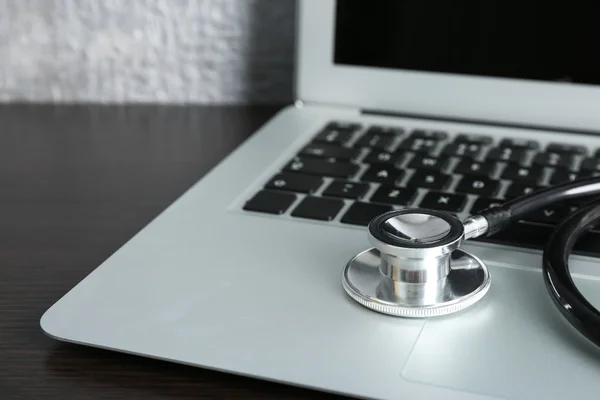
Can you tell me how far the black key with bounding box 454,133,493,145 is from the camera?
1.91ft

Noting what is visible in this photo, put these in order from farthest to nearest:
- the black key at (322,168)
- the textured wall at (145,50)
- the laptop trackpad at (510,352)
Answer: the textured wall at (145,50) < the black key at (322,168) < the laptop trackpad at (510,352)

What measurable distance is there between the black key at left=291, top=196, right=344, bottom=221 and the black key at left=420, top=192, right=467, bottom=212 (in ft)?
0.17

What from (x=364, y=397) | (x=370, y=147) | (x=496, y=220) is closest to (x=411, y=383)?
(x=364, y=397)

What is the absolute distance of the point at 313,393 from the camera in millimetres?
334

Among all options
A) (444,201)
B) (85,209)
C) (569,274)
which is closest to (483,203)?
(444,201)

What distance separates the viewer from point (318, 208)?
0.48m

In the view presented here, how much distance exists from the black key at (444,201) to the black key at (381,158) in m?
0.06

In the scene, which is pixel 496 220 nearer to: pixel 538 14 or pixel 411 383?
pixel 411 383

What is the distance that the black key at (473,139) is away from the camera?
0.58 meters

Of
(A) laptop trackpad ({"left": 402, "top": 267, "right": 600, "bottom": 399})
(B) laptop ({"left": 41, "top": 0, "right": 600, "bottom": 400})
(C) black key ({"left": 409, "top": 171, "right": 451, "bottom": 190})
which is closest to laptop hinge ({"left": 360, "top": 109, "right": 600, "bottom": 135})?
(B) laptop ({"left": 41, "top": 0, "right": 600, "bottom": 400})

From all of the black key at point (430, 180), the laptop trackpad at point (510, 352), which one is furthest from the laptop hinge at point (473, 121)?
the laptop trackpad at point (510, 352)

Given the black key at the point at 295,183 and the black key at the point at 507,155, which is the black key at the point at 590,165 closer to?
the black key at the point at 507,155

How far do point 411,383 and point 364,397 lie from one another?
0.02 meters

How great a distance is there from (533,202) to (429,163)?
13 centimetres
